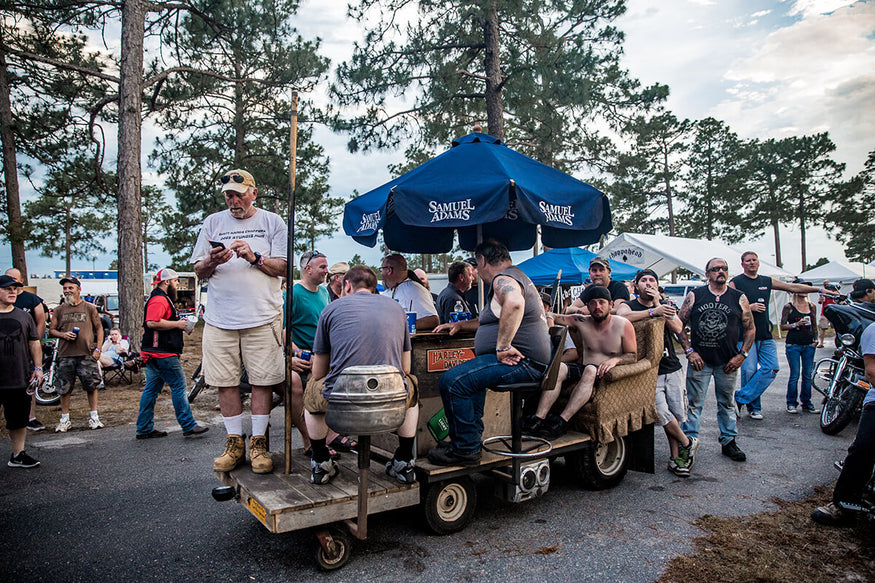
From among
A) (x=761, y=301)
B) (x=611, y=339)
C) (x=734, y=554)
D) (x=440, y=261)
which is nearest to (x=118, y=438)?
(x=611, y=339)

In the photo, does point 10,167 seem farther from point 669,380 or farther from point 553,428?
point 669,380

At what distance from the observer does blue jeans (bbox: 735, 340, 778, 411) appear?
6.97 m

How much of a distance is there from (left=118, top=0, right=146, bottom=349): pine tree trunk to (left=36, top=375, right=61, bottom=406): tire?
223cm

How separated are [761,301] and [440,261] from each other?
62.3m

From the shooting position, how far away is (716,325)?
214 inches

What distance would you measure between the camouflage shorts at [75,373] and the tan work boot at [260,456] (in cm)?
448

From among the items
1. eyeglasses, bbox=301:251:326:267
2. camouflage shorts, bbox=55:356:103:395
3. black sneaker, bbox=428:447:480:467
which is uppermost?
eyeglasses, bbox=301:251:326:267

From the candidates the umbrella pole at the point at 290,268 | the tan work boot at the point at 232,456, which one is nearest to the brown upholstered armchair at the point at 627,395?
the umbrella pole at the point at 290,268

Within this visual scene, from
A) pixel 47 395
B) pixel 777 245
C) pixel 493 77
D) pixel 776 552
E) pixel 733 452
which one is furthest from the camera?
pixel 777 245

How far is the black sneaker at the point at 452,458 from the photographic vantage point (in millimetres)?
3629

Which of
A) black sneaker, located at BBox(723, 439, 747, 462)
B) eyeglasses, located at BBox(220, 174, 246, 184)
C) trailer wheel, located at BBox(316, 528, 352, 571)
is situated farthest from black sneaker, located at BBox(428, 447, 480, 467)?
black sneaker, located at BBox(723, 439, 747, 462)

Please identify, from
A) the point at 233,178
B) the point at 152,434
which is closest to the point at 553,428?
the point at 233,178

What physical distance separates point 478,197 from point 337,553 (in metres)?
→ 2.62

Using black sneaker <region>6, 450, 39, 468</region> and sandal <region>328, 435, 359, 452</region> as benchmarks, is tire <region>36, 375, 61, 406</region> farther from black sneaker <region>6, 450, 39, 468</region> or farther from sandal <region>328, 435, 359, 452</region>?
sandal <region>328, 435, 359, 452</region>
